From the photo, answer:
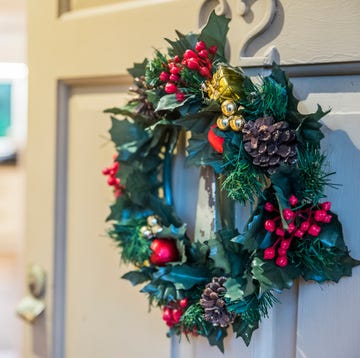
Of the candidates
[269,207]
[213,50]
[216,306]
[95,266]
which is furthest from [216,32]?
[95,266]

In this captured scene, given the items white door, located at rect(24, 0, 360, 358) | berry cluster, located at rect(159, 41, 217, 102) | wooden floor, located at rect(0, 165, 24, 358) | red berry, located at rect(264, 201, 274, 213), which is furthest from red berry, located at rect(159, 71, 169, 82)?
wooden floor, located at rect(0, 165, 24, 358)

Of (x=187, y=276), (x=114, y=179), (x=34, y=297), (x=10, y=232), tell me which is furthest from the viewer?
(x=10, y=232)

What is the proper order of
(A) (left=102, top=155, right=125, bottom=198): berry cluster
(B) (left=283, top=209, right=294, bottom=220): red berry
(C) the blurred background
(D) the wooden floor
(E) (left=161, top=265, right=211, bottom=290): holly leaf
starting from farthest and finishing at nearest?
(D) the wooden floor → (C) the blurred background → (A) (left=102, top=155, right=125, bottom=198): berry cluster → (E) (left=161, top=265, right=211, bottom=290): holly leaf → (B) (left=283, top=209, right=294, bottom=220): red berry

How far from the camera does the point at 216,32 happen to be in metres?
0.65

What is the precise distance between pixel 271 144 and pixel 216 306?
0.21m

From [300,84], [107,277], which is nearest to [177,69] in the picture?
[300,84]

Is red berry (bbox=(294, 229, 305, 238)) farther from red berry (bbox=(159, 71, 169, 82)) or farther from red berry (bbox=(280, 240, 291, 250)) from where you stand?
red berry (bbox=(159, 71, 169, 82))

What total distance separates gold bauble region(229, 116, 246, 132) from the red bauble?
21cm

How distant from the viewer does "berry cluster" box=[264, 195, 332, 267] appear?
57cm

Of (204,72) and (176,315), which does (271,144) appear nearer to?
(204,72)

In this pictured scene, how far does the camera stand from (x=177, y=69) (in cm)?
64

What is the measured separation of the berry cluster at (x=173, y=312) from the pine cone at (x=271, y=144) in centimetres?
26

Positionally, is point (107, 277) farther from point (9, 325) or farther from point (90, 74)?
point (9, 325)

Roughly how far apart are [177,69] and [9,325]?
2253 millimetres
